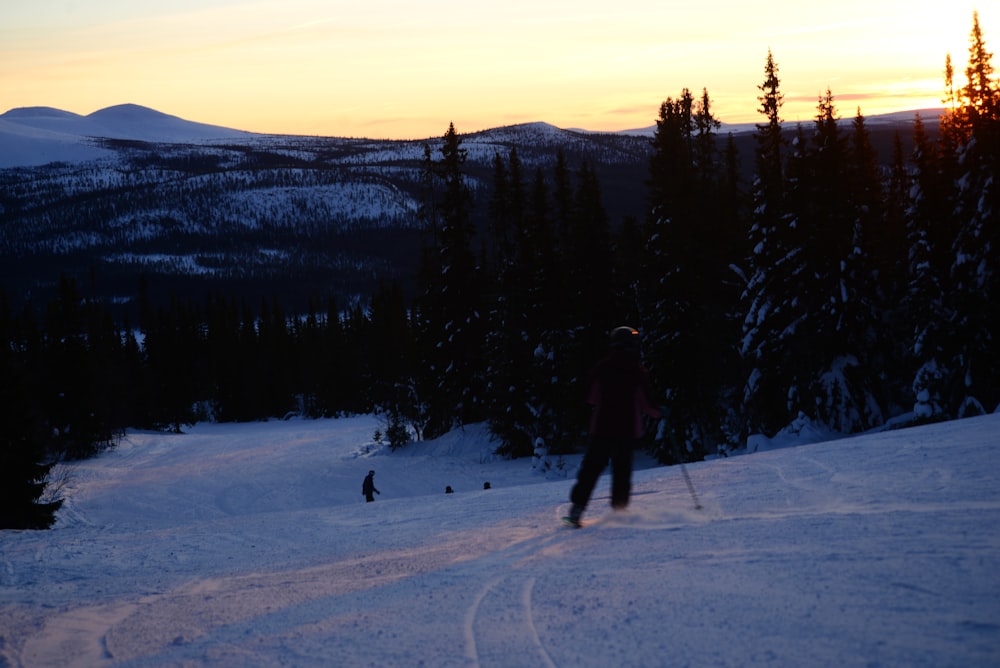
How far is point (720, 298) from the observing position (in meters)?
33.6

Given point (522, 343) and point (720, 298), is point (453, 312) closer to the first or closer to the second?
point (522, 343)

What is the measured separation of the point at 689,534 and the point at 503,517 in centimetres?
307

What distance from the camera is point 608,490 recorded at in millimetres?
10852

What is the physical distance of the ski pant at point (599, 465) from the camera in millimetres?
8155

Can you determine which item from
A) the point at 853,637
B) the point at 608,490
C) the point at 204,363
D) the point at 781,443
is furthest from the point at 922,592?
the point at 204,363

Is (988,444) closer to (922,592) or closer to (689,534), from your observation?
(689,534)

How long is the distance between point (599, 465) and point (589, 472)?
0.40ft

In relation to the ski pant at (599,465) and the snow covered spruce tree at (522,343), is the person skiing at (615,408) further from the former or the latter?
the snow covered spruce tree at (522,343)

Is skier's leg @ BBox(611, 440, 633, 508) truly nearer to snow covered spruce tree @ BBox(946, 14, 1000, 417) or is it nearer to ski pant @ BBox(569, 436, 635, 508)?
ski pant @ BBox(569, 436, 635, 508)

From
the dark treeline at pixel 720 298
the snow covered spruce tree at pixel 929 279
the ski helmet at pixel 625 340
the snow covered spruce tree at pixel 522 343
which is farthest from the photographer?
the snow covered spruce tree at pixel 522 343

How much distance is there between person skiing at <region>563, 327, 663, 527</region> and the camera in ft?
26.9

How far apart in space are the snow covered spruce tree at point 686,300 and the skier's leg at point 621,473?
827 inches

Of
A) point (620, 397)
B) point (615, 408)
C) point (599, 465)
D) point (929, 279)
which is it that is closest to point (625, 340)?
point (620, 397)

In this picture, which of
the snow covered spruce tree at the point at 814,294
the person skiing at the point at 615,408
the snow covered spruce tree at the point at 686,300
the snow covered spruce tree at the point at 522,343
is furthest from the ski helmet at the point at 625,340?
the snow covered spruce tree at the point at 522,343
